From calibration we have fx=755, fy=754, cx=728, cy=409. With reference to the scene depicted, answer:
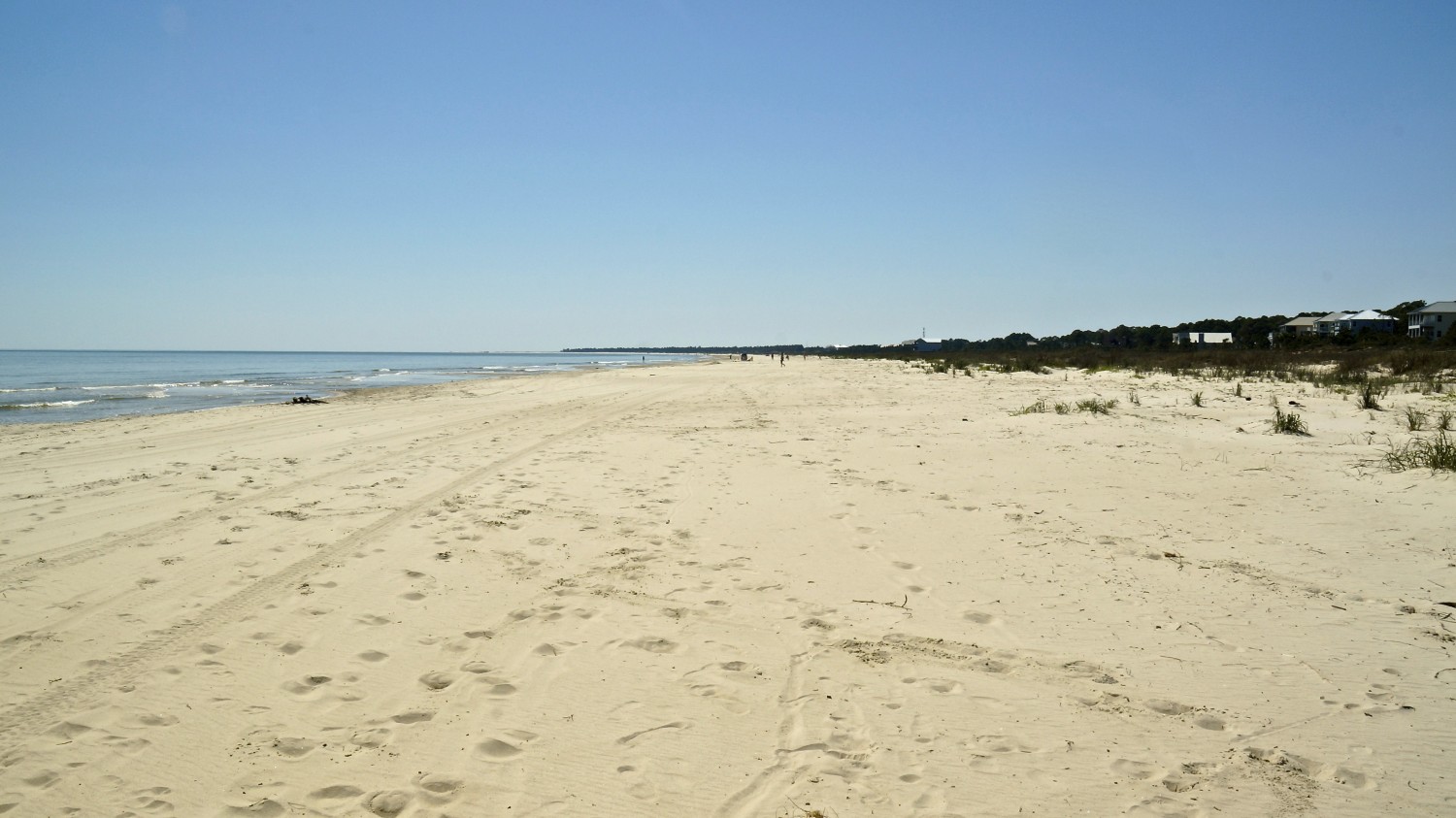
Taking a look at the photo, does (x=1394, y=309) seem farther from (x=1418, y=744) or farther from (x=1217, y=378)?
(x=1418, y=744)

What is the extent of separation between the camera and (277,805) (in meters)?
2.82

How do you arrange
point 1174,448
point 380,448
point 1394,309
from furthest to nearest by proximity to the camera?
point 1394,309 → point 380,448 → point 1174,448

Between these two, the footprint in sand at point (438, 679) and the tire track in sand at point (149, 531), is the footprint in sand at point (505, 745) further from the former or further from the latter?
the tire track in sand at point (149, 531)

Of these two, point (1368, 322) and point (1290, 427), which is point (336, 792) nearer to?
point (1290, 427)

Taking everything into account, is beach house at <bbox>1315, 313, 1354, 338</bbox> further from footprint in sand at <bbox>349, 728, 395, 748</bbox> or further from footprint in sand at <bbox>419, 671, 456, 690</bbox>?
footprint in sand at <bbox>349, 728, 395, 748</bbox>

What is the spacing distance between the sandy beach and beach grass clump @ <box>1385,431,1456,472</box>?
26cm

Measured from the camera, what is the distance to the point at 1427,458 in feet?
25.4

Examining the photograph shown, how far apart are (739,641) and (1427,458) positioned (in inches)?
312

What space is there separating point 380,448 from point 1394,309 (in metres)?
101

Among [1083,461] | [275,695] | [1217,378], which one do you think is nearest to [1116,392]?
[1217,378]

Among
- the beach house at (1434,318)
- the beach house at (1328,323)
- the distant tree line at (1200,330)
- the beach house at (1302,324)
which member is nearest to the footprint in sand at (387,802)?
the distant tree line at (1200,330)

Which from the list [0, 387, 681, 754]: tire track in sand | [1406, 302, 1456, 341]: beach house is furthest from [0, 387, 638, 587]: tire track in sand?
[1406, 302, 1456, 341]: beach house

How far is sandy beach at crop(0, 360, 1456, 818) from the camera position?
2977 mm

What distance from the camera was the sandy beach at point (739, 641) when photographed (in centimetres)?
298
